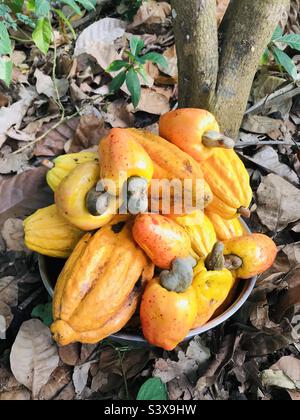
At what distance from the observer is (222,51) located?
1.63 m

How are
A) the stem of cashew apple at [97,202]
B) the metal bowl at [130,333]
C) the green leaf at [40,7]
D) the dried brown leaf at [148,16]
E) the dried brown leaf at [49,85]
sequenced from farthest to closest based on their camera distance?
the dried brown leaf at [148,16]
the dried brown leaf at [49,85]
the green leaf at [40,7]
the metal bowl at [130,333]
the stem of cashew apple at [97,202]

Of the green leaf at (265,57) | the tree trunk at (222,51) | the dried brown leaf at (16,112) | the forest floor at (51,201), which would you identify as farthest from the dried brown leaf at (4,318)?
the green leaf at (265,57)

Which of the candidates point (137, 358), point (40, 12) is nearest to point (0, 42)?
point (40, 12)

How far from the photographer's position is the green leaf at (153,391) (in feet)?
4.54

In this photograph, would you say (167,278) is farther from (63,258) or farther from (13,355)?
(13,355)

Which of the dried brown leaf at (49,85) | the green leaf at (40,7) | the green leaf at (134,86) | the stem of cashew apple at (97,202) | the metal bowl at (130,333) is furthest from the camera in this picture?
the dried brown leaf at (49,85)

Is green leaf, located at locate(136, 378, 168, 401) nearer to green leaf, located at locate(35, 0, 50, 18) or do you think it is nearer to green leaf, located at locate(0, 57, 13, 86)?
green leaf, located at locate(0, 57, 13, 86)

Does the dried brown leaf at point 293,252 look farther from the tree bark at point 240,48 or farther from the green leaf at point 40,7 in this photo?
the green leaf at point 40,7

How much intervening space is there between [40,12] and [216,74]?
64 cm

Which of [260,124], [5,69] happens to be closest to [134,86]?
[5,69]

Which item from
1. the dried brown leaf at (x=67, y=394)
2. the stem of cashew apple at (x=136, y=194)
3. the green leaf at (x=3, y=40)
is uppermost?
the green leaf at (x=3, y=40)

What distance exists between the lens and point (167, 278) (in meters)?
1.20

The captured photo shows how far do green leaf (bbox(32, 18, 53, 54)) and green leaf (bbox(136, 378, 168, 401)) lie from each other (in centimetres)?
130

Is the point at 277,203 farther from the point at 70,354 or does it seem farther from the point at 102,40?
the point at 102,40
